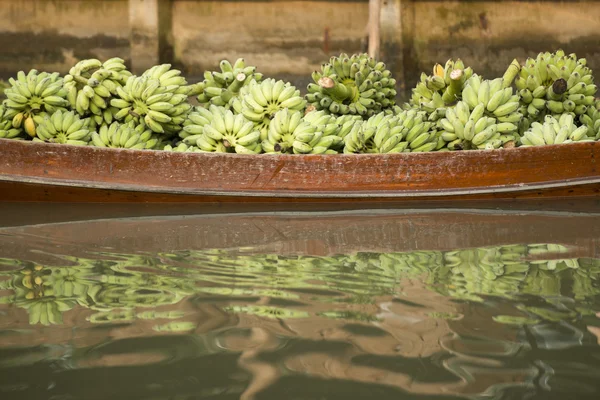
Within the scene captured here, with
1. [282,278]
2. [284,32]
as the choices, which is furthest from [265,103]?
[284,32]

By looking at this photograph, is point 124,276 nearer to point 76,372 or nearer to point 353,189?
point 76,372

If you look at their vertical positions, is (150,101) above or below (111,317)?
above

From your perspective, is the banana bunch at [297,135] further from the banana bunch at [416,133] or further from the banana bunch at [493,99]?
the banana bunch at [493,99]

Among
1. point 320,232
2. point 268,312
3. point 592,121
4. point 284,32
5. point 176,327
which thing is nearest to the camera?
point 176,327

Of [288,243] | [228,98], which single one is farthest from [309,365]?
[228,98]

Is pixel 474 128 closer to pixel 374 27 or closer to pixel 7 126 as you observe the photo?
pixel 7 126

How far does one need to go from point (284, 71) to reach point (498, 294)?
971 centimetres

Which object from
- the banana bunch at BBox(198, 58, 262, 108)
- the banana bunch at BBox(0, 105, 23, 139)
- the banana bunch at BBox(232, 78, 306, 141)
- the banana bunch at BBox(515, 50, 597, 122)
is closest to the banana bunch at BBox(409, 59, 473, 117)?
the banana bunch at BBox(515, 50, 597, 122)

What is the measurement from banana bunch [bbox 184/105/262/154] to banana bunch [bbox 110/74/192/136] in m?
0.26

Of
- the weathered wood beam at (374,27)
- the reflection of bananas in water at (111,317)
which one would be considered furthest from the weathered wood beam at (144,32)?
the reflection of bananas in water at (111,317)

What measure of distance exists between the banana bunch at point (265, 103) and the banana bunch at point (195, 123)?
0.70 feet

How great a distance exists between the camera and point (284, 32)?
1195 cm

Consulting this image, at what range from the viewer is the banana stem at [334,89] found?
4.67m

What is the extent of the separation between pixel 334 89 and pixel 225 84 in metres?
0.80
